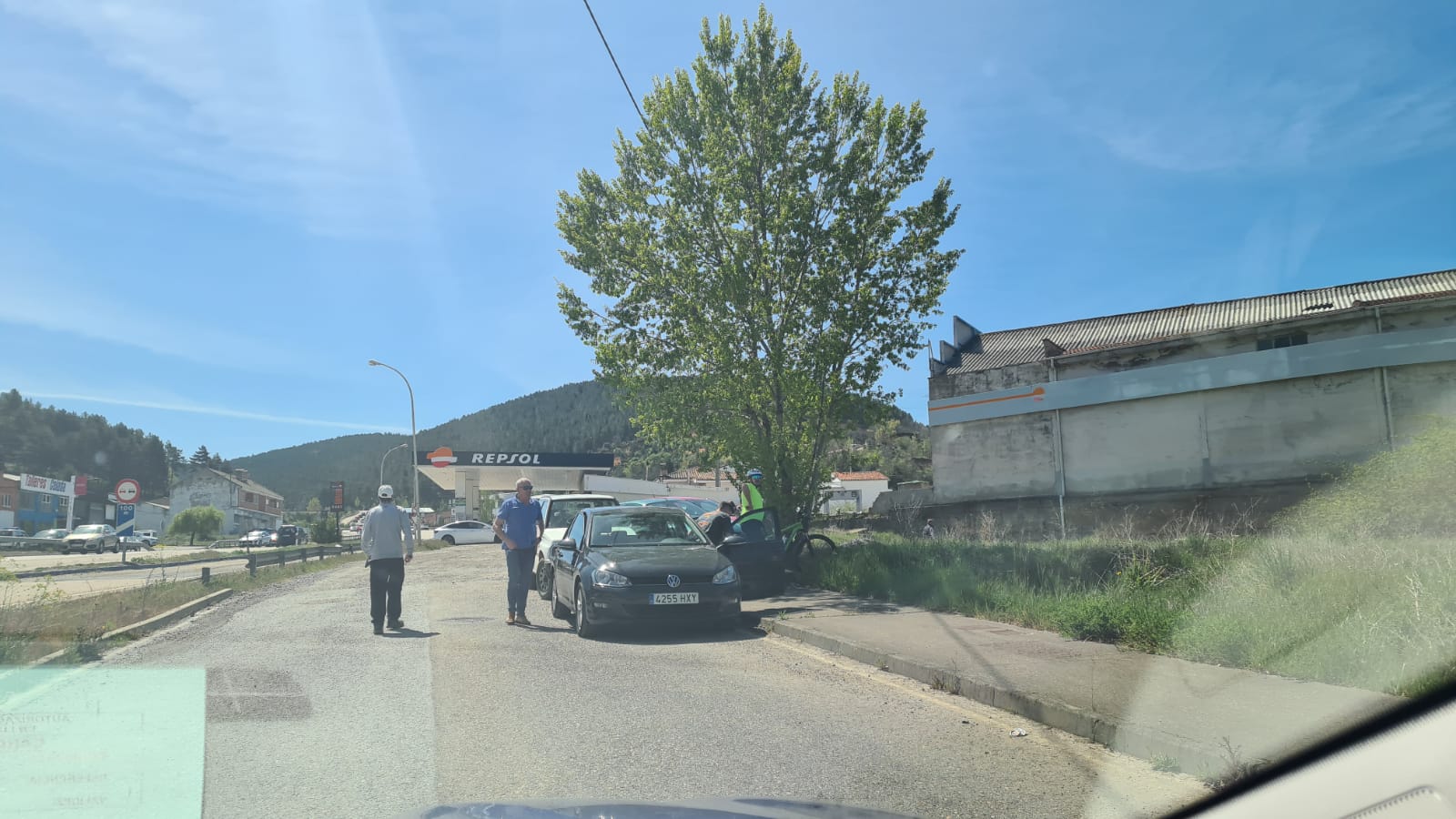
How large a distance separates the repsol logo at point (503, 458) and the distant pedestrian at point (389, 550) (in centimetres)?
4289

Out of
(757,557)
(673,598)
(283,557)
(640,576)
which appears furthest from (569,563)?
(283,557)

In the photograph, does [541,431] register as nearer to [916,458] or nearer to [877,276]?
[916,458]

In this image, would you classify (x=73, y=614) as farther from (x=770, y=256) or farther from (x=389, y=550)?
(x=770, y=256)

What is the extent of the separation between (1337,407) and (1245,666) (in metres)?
20.2

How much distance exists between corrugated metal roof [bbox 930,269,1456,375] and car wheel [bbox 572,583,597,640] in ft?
77.0

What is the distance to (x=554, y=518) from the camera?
50.9 feet

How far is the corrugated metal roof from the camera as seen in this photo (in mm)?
32594

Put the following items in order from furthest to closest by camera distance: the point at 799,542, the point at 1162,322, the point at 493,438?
1. the point at 493,438
2. the point at 1162,322
3. the point at 799,542

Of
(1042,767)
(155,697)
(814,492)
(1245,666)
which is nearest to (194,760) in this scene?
(155,697)

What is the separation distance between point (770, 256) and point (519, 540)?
7.87 meters

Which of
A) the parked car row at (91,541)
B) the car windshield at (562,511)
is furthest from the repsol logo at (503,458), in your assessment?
the car windshield at (562,511)

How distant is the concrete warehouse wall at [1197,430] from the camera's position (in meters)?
Result: 22.0

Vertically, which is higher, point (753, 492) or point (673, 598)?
point (753, 492)

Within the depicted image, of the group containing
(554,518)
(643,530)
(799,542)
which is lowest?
(799,542)
